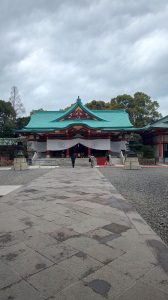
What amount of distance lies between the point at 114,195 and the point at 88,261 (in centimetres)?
452

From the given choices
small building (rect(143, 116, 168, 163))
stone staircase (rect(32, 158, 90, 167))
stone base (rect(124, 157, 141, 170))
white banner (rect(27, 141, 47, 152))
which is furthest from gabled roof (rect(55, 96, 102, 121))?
stone base (rect(124, 157, 141, 170))

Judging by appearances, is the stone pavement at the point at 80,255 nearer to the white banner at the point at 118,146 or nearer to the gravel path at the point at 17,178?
the gravel path at the point at 17,178

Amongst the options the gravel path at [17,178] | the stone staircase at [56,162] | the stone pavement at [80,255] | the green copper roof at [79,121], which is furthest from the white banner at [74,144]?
the stone pavement at [80,255]

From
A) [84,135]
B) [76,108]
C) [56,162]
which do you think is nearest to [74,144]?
[84,135]

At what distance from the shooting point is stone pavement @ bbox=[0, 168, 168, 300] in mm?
2484

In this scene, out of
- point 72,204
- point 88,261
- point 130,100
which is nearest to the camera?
point 88,261

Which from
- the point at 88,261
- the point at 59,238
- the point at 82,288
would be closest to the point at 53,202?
the point at 59,238

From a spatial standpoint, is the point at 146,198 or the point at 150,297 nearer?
the point at 150,297

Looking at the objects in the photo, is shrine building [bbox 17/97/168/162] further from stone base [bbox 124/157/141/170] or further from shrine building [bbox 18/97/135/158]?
stone base [bbox 124/157/141/170]

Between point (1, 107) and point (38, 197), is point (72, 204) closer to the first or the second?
point (38, 197)

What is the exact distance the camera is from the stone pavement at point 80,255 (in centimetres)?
248

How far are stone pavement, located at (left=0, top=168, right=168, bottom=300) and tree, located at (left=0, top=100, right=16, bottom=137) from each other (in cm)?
3574

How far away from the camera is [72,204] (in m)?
6.27

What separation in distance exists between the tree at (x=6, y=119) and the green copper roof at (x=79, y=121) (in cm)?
735
